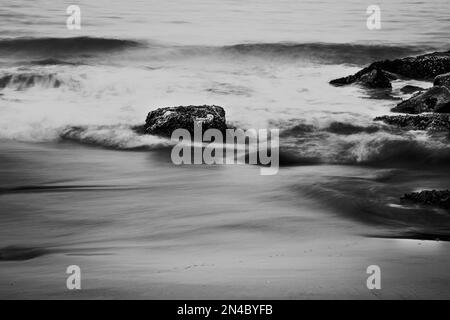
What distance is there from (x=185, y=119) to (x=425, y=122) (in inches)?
124

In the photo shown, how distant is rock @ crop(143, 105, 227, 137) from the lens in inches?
398

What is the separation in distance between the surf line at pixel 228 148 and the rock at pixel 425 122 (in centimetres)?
170

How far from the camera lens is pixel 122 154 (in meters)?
9.79

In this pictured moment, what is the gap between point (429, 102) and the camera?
35.6ft

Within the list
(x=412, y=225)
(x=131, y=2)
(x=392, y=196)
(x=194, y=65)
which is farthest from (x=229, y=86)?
(x=131, y=2)

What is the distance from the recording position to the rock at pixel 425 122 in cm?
983

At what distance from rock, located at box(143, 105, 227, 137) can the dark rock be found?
456cm

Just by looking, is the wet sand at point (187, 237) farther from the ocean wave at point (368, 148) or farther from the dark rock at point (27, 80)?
the dark rock at point (27, 80)

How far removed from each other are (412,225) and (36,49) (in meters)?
13.7

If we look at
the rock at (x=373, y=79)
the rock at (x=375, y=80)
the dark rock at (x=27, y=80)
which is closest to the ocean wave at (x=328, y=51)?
the rock at (x=373, y=79)

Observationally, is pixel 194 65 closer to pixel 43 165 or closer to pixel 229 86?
pixel 229 86


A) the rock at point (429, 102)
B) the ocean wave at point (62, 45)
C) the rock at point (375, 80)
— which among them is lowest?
the rock at point (429, 102)

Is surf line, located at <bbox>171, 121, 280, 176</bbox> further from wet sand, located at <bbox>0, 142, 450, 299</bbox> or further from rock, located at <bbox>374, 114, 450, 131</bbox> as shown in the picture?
rock, located at <bbox>374, 114, 450, 131</bbox>

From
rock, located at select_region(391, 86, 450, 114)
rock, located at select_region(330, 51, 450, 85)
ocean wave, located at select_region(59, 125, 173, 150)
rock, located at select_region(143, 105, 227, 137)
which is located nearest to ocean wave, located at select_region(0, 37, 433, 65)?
rock, located at select_region(330, 51, 450, 85)
